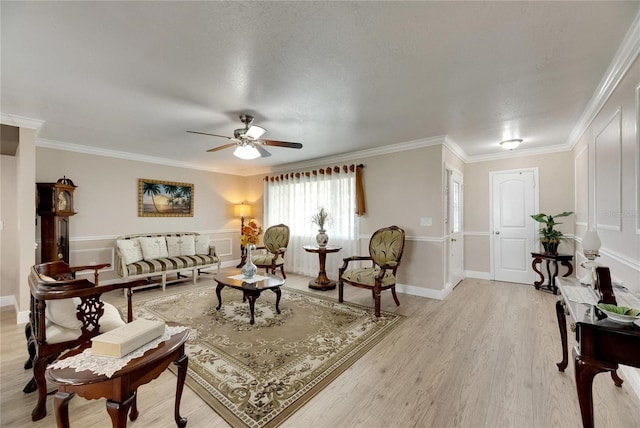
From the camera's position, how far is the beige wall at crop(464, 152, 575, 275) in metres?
4.48

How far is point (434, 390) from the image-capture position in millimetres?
1940

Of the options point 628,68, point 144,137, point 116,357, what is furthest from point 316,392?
point 144,137

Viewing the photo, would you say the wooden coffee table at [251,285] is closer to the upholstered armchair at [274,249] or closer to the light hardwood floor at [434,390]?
the light hardwood floor at [434,390]

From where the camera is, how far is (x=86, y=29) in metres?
1.69

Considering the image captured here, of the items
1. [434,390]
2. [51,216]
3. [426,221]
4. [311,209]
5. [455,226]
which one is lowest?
[434,390]

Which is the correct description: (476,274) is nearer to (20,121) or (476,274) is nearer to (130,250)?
(130,250)

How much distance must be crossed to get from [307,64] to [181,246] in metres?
4.48

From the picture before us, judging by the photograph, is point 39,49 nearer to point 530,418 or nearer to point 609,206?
point 530,418

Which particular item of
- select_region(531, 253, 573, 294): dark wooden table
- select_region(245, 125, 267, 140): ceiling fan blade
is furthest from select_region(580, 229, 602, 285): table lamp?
select_region(245, 125, 267, 140): ceiling fan blade

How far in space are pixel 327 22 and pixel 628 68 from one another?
2.24 m

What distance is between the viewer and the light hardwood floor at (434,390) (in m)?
1.66

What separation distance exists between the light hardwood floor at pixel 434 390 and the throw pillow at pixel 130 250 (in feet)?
4.79

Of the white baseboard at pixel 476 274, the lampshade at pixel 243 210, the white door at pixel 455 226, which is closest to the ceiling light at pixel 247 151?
the white door at pixel 455 226

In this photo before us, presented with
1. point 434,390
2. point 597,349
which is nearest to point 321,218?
point 434,390
